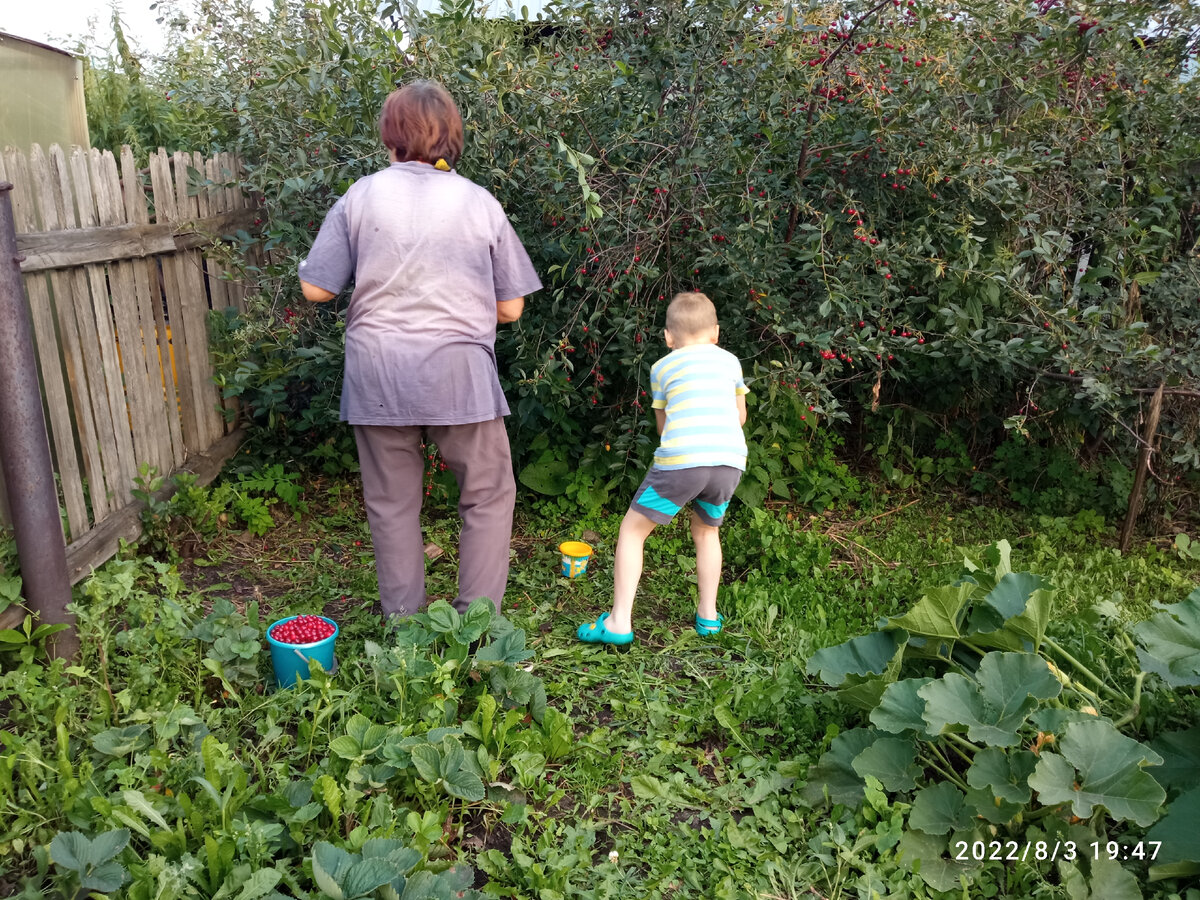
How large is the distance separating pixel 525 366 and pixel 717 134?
1.32 metres

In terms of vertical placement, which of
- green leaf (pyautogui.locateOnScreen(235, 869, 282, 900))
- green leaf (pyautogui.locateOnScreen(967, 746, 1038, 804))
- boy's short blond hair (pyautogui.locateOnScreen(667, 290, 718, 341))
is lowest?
green leaf (pyautogui.locateOnScreen(235, 869, 282, 900))

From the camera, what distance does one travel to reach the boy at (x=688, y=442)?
322cm

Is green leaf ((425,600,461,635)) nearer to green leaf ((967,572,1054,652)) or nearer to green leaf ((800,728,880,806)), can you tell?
green leaf ((800,728,880,806))

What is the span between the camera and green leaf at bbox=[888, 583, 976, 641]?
8.39ft

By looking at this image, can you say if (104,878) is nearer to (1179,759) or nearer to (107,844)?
(107,844)

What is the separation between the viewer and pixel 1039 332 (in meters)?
4.07

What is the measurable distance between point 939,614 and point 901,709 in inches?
13.4

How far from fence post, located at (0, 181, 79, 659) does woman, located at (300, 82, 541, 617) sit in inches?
35.7

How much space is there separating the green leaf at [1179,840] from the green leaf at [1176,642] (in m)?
0.29

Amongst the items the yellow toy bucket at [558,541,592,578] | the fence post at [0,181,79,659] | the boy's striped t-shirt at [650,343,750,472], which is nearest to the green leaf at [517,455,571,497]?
the yellow toy bucket at [558,541,592,578]

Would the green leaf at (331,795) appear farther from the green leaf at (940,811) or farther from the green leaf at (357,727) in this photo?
the green leaf at (940,811)

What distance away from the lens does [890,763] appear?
94.5 inches

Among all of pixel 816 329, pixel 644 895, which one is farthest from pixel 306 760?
pixel 816 329

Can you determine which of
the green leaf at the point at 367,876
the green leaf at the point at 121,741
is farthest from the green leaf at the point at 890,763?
the green leaf at the point at 121,741
